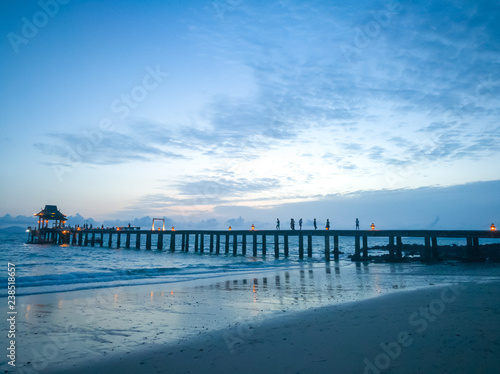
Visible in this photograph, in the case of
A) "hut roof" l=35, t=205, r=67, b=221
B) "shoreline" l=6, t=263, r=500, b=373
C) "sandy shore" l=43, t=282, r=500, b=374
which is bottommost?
"shoreline" l=6, t=263, r=500, b=373

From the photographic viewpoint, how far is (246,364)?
5426mm

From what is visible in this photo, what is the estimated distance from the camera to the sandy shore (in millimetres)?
5168

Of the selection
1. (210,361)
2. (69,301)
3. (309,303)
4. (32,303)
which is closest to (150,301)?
(69,301)

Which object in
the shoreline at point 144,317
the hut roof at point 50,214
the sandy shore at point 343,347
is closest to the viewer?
the sandy shore at point 343,347
